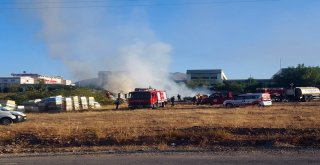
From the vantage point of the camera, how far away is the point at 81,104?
54375 millimetres

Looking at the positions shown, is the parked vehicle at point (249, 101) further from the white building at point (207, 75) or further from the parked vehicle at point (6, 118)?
the white building at point (207, 75)

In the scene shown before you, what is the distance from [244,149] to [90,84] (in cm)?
11964

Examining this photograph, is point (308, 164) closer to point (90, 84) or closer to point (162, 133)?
point (162, 133)

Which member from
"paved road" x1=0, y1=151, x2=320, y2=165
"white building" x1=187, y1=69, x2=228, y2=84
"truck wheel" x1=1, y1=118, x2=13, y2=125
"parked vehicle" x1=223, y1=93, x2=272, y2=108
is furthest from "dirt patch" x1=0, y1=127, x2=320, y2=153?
"white building" x1=187, y1=69, x2=228, y2=84

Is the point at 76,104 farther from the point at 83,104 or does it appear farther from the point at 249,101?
the point at 249,101

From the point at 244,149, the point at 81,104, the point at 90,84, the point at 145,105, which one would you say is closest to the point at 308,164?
the point at 244,149

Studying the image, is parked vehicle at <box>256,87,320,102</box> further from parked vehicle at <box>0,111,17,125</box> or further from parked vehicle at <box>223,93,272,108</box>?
parked vehicle at <box>0,111,17,125</box>

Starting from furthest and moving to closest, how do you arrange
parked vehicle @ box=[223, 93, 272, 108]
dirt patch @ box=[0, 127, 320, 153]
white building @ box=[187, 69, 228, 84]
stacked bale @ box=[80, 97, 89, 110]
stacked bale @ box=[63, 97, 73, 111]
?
white building @ box=[187, 69, 228, 84], stacked bale @ box=[80, 97, 89, 110], parked vehicle @ box=[223, 93, 272, 108], stacked bale @ box=[63, 97, 73, 111], dirt patch @ box=[0, 127, 320, 153]

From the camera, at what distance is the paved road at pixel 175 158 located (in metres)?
12.6

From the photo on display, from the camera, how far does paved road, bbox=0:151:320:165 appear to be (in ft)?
41.5

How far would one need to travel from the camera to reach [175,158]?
13.6m

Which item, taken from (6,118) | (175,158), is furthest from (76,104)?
(175,158)

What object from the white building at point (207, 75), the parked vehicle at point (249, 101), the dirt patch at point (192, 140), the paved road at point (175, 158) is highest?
the white building at point (207, 75)

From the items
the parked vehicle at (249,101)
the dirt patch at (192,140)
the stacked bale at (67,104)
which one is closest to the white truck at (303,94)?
the parked vehicle at (249,101)
